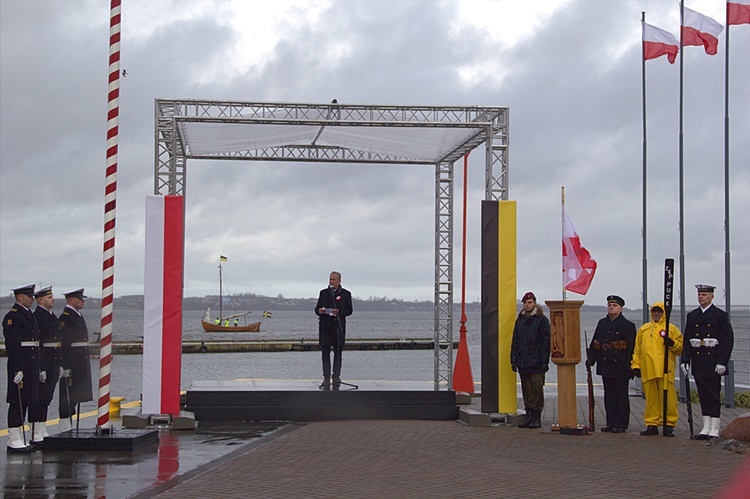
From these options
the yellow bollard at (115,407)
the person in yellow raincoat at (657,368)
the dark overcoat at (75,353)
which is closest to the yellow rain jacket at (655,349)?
the person in yellow raincoat at (657,368)

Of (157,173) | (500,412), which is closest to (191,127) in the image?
(157,173)

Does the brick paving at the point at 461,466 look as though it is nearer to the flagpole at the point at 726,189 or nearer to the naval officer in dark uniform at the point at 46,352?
the naval officer in dark uniform at the point at 46,352

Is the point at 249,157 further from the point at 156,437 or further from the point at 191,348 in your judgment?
the point at 191,348

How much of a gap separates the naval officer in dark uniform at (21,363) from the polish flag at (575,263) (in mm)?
7826

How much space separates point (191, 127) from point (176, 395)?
4.21 m

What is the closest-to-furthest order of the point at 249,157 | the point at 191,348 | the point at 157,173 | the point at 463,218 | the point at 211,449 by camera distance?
the point at 211,449, the point at 157,173, the point at 249,157, the point at 463,218, the point at 191,348

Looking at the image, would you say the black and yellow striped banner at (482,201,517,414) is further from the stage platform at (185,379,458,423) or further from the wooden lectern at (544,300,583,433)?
the stage platform at (185,379,458,423)

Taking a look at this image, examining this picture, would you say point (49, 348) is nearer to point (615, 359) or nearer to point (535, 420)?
point (535, 420)

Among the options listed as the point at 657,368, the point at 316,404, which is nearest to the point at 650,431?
the point at 657,368

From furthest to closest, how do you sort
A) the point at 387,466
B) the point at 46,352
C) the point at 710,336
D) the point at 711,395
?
the point at 710,336, the point at 711,395, the point at 46,352, the point at 387,466

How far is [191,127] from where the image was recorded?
15219mm

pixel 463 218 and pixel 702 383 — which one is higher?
pixel 463 218

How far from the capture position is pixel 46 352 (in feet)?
39.9

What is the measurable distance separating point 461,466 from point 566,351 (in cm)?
386
